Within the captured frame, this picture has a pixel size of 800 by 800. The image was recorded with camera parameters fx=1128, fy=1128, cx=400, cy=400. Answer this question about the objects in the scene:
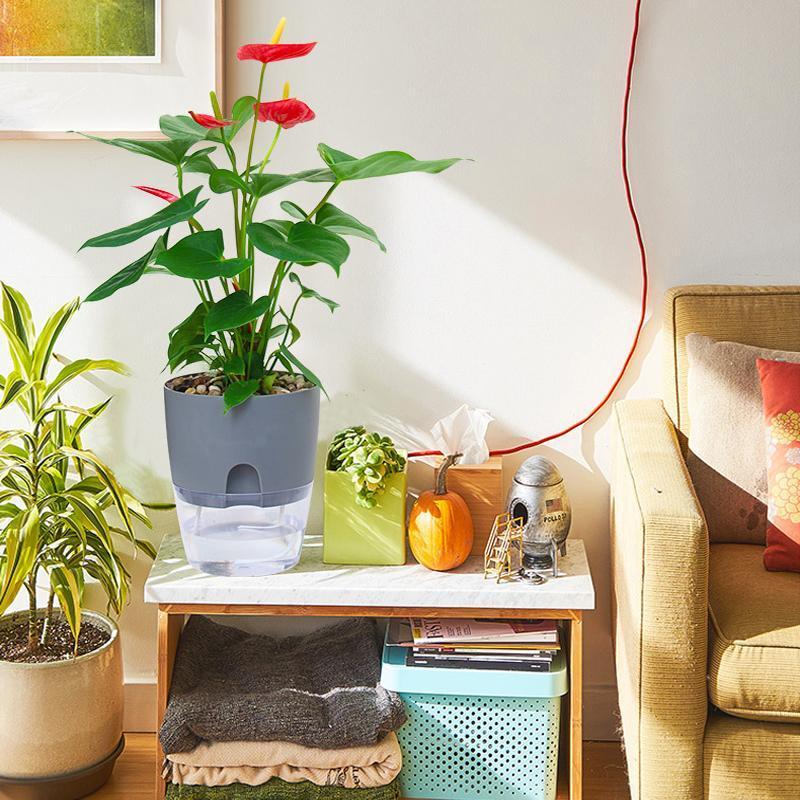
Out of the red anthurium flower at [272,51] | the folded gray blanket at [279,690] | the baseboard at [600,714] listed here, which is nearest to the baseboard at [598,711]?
the baseboard at [600,714]

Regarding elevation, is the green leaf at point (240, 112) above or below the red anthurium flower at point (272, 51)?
below

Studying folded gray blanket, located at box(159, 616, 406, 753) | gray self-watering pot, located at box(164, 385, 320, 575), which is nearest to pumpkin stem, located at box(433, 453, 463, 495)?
gray self-watering pot, located at box(164, 385, 320, 575)

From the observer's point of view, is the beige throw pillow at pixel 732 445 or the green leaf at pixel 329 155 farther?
the beige throw pillow at pixel 732 445

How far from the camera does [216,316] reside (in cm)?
184

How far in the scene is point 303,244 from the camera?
1.81 meters

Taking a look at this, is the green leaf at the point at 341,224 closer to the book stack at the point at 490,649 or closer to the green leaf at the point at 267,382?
the green leaf at the point at 267,382

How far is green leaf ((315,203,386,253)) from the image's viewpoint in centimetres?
192

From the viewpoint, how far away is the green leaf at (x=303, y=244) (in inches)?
69.5

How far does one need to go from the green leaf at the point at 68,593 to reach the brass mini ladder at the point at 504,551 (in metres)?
0.76

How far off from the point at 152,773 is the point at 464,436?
938 mm

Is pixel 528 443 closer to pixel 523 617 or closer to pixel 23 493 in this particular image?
pixel 523 617

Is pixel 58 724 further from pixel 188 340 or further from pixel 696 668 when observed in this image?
pixel 696 668

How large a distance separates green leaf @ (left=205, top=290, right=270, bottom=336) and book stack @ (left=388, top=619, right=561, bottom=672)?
71 centimetres

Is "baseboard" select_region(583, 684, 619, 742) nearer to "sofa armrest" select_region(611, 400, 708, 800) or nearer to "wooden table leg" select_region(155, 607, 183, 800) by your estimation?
"sofa armrest" select_region(611, 400, 708, 800)
